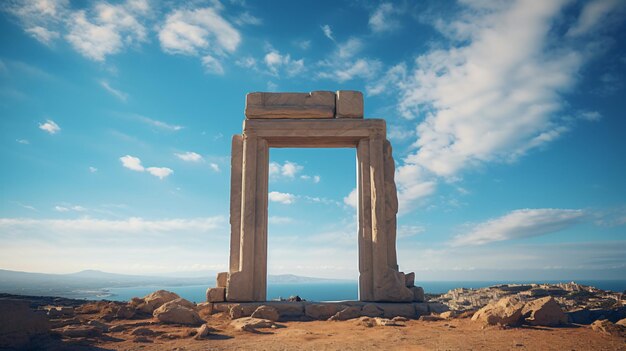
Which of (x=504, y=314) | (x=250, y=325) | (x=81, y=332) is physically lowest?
(x=250, y=325)

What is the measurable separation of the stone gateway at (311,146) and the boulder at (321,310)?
127 cm

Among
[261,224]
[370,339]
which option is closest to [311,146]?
[261,224]

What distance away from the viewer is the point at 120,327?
7121 mm

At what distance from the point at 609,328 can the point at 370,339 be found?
381 centimetres

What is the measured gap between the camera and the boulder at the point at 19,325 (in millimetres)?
5262

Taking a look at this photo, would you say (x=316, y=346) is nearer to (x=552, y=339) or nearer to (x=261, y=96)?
(x=552, y=339)

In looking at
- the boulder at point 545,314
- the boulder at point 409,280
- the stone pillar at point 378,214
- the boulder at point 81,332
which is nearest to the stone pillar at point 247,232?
the stone pillar at point 378,214

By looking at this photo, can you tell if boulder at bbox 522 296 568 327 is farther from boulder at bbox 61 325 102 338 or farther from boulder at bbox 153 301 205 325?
boulder at bbox 61 325 102 338

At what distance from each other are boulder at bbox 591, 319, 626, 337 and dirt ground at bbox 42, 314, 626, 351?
0.12m

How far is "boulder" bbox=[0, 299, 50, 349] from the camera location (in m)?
5.26

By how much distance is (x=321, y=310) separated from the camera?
934cm

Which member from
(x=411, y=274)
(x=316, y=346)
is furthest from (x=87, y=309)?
(x=411, y=274)

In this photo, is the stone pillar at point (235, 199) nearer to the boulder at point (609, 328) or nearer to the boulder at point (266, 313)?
the boulder at point (266, 313)

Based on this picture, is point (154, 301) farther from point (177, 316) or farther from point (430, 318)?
point (430, 318)
